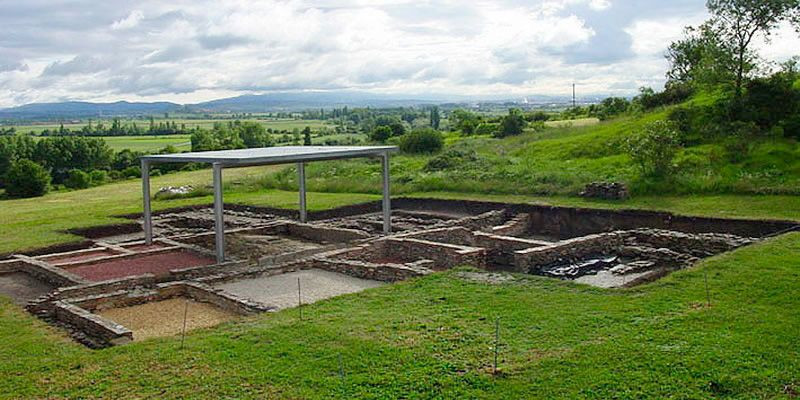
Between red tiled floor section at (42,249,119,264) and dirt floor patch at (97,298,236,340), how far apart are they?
5514 millimetres

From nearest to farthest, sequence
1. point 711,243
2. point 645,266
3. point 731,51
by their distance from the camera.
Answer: point 645,266
point 711,243
point 731,51

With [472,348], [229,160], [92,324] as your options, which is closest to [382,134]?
[229,160]

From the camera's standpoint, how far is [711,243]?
18094 millimetres

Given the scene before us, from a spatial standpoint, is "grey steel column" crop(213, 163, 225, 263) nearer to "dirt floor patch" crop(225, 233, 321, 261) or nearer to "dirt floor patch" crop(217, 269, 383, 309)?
"dirt floor patch" crop(225, 233, 321, 261)

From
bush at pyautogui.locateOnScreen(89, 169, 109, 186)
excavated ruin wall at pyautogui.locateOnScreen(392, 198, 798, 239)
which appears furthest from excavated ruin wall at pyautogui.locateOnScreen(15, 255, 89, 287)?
bush at pyautogui.locateOnScreen(89, 169, 109, 186)

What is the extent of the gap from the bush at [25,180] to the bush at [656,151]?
32716 millimetres

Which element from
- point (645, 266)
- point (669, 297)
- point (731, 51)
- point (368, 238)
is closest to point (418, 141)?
point (731, 51)

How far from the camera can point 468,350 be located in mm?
9320

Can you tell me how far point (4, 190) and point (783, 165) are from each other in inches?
1596

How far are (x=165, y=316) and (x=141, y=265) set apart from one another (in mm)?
4860

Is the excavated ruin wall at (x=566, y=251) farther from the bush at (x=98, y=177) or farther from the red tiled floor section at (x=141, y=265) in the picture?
the bush at (x=98, y=177)

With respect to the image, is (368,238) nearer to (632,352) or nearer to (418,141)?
(632,352)

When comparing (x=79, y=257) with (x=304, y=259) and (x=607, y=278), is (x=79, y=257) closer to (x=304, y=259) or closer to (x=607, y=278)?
(x=304, y=259)

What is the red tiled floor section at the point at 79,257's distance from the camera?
18.3m
